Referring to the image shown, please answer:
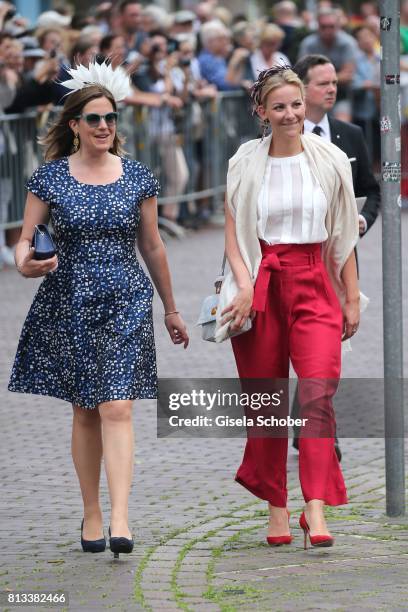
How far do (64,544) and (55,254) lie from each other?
49.1 inches

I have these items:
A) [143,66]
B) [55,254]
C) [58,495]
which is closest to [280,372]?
[55,254]

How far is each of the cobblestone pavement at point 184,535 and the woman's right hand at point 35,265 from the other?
3.72 feet

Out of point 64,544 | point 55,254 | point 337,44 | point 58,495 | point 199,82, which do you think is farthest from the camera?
point 337,44

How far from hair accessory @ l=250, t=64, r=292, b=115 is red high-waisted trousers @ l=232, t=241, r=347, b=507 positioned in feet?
1.97

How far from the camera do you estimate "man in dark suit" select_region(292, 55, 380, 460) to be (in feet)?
24.5

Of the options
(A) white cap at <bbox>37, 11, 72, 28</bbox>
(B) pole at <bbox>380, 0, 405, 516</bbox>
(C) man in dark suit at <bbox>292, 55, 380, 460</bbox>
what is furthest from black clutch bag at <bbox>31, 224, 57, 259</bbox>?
(A) white cap at <bbox>37, 11, 72, 28</bbox>

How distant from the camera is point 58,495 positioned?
734 centimetres

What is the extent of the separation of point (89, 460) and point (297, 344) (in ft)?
3.19

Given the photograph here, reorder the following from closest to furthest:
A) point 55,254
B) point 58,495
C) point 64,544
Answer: point 55,254 → point 64,544 → point 58,495

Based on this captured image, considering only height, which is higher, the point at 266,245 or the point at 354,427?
the point at 266,245

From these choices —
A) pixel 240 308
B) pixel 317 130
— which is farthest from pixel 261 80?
pixel 317 130

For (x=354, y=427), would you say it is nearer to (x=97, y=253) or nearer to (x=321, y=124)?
(x=321, y=124)

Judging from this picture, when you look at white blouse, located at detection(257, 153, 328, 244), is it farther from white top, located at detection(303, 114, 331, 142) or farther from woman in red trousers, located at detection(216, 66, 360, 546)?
white top, located at detection(303, 114, 331, 142)

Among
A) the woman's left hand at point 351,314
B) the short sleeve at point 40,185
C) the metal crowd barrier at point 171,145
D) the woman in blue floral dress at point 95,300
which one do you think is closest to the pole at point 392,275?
the woman's left hand at point 351,314
